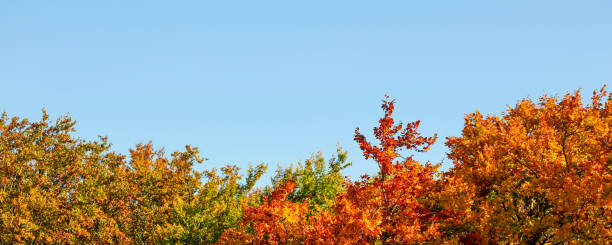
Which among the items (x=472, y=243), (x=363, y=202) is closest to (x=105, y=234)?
(x=363, y=202)

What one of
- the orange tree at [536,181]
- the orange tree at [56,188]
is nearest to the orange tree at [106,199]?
the orange tree at [56,188]

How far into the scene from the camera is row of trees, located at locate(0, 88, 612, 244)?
15.5m

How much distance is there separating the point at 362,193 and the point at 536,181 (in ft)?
20.5

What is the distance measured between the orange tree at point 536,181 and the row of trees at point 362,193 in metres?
0.06

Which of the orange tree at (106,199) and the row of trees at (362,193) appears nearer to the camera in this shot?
the row of trees at (362,193)

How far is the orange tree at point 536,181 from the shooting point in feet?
48.9

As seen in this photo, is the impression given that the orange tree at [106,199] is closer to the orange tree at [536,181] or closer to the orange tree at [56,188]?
the orange tree at [56,188]

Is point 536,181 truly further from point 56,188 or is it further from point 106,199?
point 56,188

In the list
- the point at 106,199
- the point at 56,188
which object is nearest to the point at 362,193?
the point at 106,199

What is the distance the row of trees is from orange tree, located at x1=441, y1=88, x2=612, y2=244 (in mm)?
60

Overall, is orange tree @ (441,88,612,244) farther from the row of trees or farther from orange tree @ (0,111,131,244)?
orange tree @ (0,111,131,244)

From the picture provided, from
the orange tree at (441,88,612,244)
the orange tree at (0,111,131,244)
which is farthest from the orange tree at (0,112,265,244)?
the orange tree at (441,88,612,244)

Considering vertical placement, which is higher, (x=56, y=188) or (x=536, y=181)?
(x=56, y=188)

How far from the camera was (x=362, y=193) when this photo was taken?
651 inches
